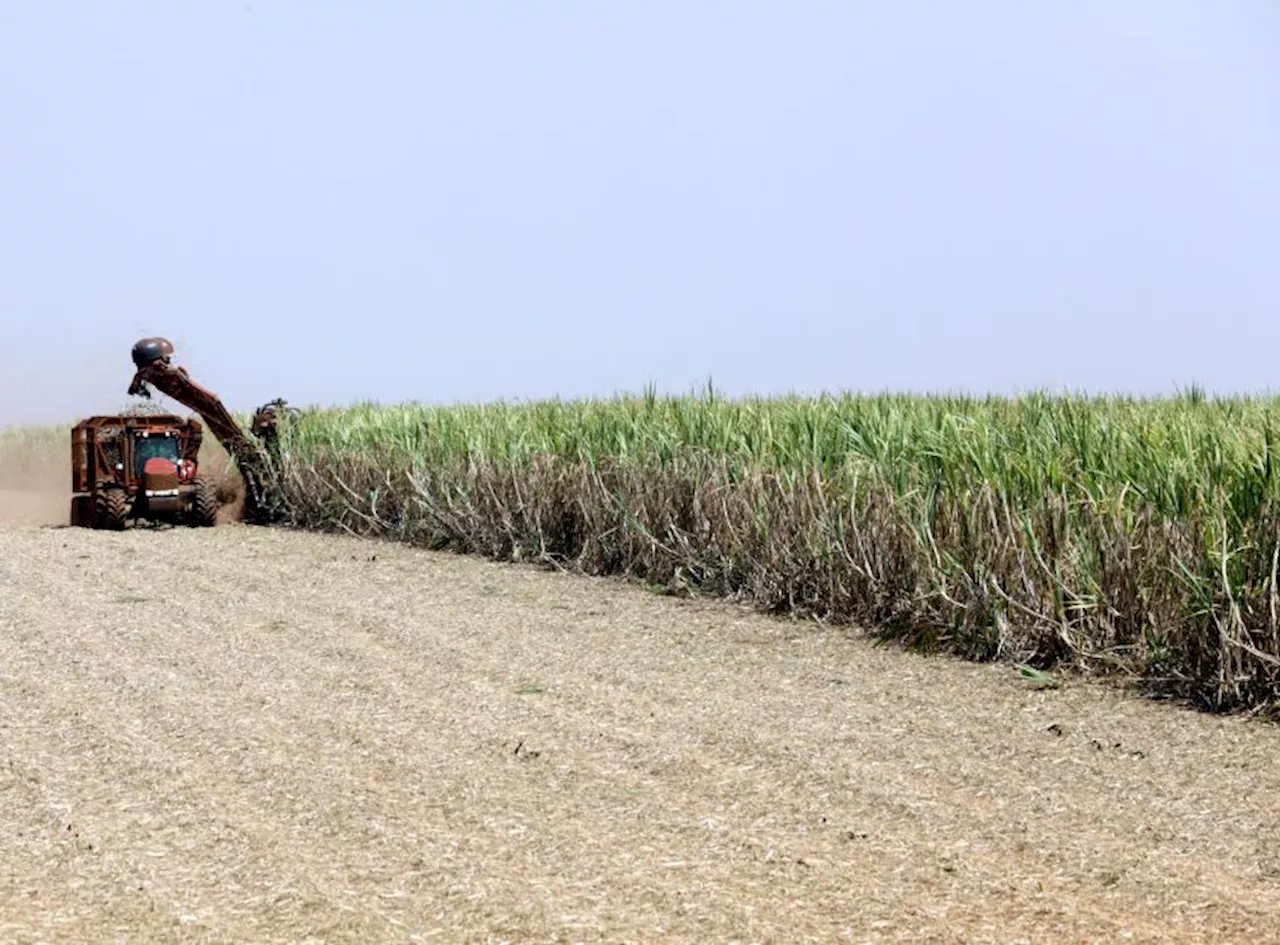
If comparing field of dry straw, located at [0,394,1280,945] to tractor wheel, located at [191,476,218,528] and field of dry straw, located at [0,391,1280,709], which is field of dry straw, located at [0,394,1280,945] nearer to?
field of dry straw, located at [0,391,1280,709]

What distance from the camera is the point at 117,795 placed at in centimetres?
666

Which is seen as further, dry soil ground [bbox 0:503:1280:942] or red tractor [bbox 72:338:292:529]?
red tractor [bbox 72:338:292:529]

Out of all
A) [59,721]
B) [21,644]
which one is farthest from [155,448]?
[59,721]

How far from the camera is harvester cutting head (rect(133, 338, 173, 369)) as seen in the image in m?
18.3

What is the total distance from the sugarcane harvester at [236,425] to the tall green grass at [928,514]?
7.83 feet

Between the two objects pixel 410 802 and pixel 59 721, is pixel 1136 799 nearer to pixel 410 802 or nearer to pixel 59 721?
pixel 410 802

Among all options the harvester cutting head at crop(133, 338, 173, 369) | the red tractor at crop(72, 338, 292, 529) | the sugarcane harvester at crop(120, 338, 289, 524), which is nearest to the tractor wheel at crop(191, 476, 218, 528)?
the red tractor at crop(72, 338, 292, 529)

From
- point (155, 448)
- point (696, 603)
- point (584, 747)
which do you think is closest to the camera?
point (584, 747)

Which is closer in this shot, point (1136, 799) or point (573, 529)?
point (1136, 799)

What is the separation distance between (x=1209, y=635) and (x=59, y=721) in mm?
6258

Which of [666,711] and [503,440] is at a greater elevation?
[503,440]

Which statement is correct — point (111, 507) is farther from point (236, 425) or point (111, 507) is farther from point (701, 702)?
point (701, 702)

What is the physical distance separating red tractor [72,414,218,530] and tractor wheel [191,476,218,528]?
1cm

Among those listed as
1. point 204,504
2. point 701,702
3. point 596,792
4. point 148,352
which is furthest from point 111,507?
point 596,792
